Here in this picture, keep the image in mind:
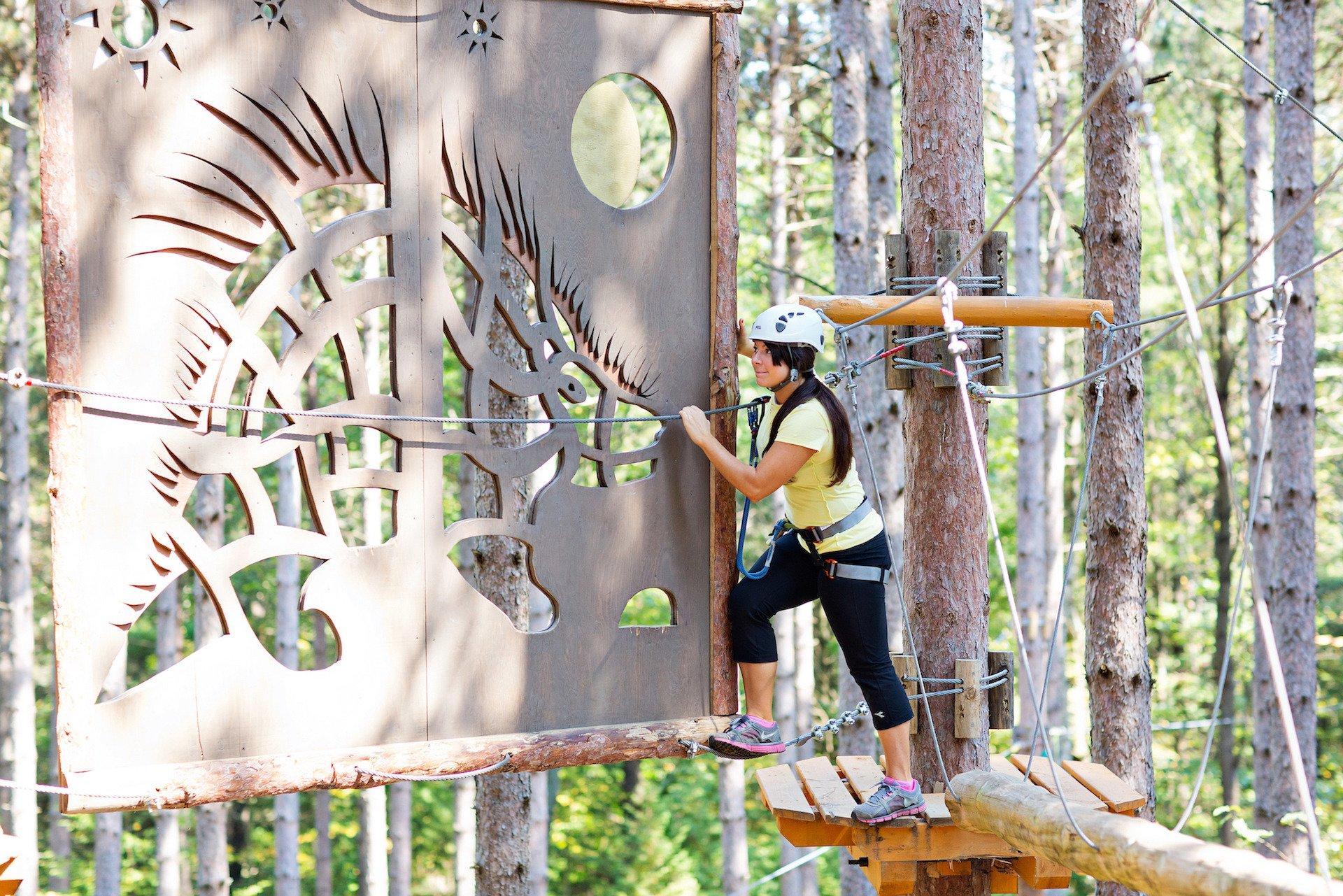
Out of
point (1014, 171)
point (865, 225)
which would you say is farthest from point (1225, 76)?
point (865, 225)

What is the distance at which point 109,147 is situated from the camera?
10.5ft

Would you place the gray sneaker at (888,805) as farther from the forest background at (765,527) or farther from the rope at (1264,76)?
the forest background at (765,527)

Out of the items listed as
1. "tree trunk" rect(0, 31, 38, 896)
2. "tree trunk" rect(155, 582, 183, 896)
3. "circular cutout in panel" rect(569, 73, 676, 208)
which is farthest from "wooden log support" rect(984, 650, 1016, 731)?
"tree trunk" rect(0, 31, 38, 896)

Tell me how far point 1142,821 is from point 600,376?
2017 mm

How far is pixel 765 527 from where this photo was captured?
15.1 m

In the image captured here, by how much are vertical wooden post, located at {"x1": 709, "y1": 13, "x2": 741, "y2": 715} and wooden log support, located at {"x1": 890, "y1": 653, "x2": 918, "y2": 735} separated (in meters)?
0.58

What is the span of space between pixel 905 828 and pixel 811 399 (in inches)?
54.1

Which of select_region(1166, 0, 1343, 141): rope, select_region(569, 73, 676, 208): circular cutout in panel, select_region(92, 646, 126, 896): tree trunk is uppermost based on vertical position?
select_region(1166, 0, 1343, 141): rope

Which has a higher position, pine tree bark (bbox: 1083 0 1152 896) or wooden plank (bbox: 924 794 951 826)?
pine tree bark (bbox: 1083 0 1152 896)

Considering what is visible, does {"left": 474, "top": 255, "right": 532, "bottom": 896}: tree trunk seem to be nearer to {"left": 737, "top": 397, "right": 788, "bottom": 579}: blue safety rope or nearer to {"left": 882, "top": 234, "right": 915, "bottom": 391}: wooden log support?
{"left": 737, "top": 397, "right": 788, "bottom": 579}: blue safety rope

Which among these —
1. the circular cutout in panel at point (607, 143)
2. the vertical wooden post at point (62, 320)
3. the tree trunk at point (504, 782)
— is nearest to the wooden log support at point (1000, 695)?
the circular cutout in panel at point (607, 143)

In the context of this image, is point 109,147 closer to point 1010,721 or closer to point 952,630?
point 952,630

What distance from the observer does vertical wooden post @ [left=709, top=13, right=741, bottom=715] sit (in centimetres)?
395

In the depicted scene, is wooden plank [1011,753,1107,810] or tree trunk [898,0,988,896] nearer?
wooden plank [1011,753,1107,810]
